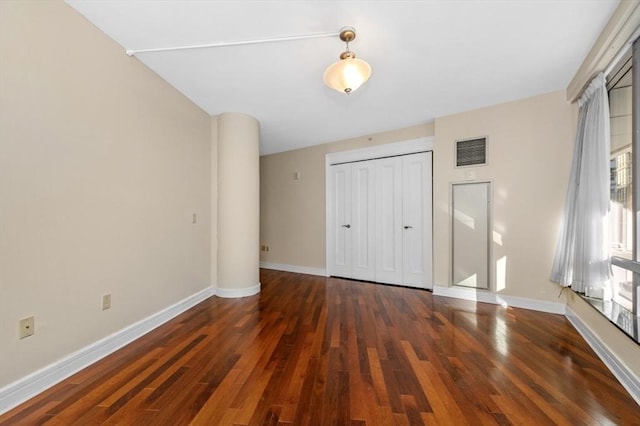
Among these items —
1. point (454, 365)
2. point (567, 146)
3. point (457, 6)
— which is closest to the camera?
point (457, 6)

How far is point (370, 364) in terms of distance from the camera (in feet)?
5.89

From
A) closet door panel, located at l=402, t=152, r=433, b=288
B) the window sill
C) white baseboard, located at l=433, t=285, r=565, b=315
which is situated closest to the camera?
the window sill

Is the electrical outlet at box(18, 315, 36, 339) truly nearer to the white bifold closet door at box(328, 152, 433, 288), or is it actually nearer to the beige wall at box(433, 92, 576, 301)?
the white bifold closet door at box(328, 152, 433, 288)

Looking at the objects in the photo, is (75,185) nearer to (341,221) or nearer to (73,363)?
(73,363)

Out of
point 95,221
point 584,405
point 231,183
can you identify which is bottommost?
point 584,405

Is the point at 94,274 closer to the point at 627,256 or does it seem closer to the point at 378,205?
the point at 378,205

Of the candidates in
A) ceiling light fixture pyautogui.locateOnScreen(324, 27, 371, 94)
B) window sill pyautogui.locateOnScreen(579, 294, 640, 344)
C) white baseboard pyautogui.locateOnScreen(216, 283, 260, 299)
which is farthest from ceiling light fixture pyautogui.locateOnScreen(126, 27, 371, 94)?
white baseboard pyautogui.locateOnScreen(216, 283, 260, 299)

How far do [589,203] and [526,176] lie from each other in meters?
0.78

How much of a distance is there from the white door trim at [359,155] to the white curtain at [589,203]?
1.62 meters

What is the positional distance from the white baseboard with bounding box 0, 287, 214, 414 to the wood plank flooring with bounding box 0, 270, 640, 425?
6cm

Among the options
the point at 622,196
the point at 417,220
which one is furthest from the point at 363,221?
the point at 622,196

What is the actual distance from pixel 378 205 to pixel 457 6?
2819 mm

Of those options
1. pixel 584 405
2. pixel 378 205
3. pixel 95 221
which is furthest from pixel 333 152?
pixel 584 405

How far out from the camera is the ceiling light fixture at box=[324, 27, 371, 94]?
1.70 meters
